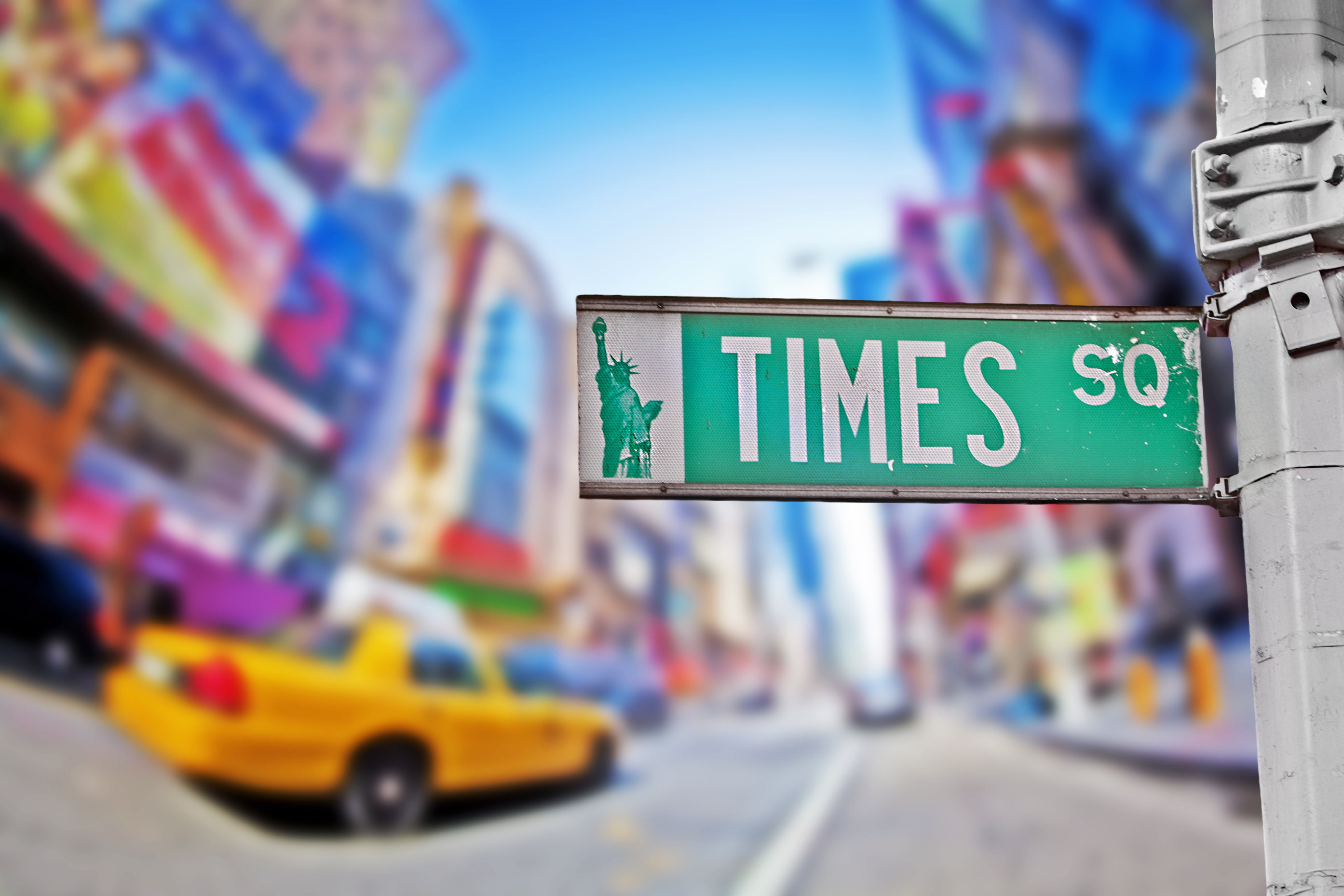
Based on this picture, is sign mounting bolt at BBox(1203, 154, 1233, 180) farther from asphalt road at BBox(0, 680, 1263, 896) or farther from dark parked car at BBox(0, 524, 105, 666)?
dark parked car at BBox(0, 524, 105, 666)

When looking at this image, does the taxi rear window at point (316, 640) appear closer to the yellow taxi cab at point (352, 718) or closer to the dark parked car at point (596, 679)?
the yellow taxi cab at point (352, 718)

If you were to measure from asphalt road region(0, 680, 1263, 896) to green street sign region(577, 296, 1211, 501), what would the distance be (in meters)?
9.99

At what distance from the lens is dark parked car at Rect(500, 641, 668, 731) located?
42.9 ft

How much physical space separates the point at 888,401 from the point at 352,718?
9247 mm

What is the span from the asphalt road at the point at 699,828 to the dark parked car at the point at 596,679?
0.32 m

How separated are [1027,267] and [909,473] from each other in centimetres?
1360

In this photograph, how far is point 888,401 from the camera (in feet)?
8.20

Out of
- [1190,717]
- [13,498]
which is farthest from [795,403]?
[1190,717]

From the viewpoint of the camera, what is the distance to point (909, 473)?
2451mm

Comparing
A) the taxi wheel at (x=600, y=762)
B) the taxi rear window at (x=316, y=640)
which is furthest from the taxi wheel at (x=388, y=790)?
the taxi wheel at (x=600, y=762)

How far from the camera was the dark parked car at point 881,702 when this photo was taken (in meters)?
14.8

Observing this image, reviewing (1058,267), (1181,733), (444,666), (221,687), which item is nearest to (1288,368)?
(221,687)

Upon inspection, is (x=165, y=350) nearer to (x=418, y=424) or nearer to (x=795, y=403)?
(x=418, y=424)

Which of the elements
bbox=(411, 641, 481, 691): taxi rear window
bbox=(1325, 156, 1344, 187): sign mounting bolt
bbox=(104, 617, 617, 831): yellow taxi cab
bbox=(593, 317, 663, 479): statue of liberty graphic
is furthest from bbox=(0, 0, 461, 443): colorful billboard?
bbox=(1325, 156, 1344, 187): sign mounting bolt
